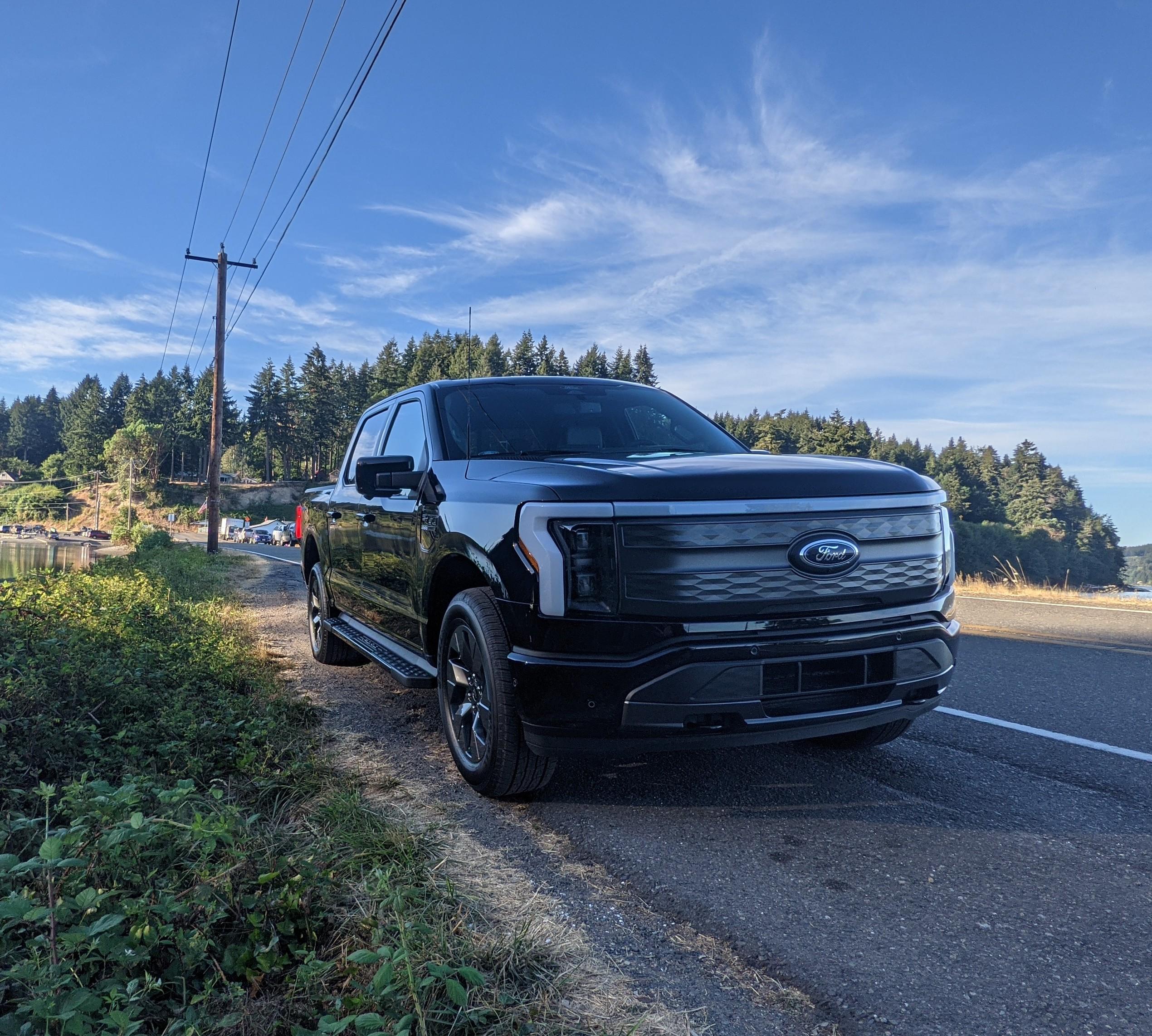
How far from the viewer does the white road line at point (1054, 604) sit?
1066cm

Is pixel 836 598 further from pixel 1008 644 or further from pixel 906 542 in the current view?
pixel 1008 644

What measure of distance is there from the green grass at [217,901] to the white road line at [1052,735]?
10.9 ft

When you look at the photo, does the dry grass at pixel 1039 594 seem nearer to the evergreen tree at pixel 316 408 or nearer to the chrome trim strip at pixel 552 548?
the chrome trim strip at pixel 552 548

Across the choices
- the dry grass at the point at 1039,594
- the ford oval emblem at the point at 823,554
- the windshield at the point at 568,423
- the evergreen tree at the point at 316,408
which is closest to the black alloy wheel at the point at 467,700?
the windshield at the point at 568,423

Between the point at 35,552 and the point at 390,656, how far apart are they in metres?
61.6

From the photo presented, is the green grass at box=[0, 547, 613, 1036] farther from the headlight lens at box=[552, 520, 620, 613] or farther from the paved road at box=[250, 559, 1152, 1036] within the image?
the headlight lens at box=[552, 520, 620, 613]

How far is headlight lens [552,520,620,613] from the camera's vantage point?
2883 millimetres

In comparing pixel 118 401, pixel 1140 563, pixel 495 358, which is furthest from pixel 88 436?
pixel 1140 563

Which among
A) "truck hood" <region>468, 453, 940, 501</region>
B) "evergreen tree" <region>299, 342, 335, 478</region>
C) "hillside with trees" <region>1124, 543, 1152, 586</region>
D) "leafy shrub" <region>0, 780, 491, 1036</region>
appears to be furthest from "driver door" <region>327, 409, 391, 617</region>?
"hillside with trees" <region>1124, 543, 1152, 586</region>

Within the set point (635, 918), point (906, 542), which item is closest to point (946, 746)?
point (906, 542)

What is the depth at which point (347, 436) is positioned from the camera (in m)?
79.5

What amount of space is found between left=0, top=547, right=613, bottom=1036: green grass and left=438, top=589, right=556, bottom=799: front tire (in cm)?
48

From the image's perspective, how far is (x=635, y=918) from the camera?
7.92 ft

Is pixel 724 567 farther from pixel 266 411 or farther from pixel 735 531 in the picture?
pixel 266 411
